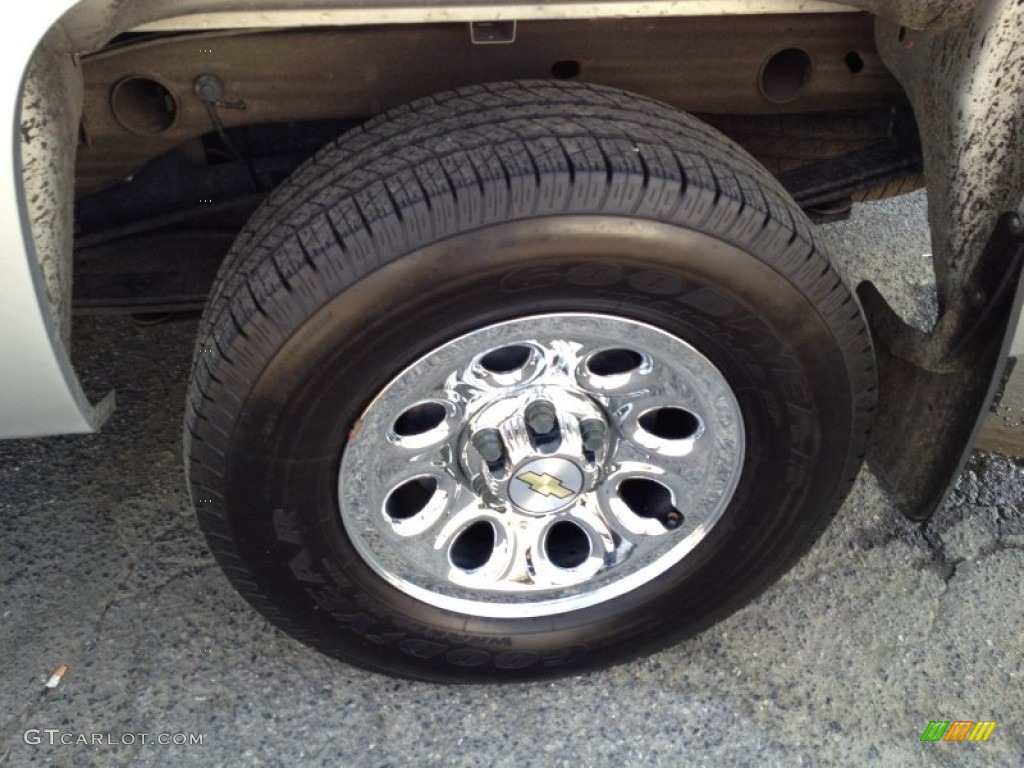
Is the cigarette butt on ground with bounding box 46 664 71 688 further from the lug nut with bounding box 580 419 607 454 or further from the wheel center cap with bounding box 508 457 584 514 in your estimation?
the lug nut with bounding box 580 419 607 454

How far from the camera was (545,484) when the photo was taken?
6.16ft

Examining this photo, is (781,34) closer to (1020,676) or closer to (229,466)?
(229,466)

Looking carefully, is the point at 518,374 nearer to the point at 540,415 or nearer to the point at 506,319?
the point at 540,415

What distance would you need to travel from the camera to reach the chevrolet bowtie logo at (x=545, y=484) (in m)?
1.85

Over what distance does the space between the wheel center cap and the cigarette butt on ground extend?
3.59ft

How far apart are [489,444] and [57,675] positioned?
1.13 m

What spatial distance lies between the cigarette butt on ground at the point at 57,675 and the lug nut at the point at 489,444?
1.09 metres

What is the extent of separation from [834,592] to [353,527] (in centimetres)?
122

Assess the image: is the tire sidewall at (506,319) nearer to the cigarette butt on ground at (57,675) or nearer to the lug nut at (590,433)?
the lug nut at (590,433)

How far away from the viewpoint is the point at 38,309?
145 centimetres

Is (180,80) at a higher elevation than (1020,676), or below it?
higher

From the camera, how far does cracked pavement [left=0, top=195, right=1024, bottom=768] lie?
1995mm

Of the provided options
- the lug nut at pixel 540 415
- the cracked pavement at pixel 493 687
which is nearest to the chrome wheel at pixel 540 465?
the lug nut at pixel 540 415

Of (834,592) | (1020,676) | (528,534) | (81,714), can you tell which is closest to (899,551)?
(834,592)
